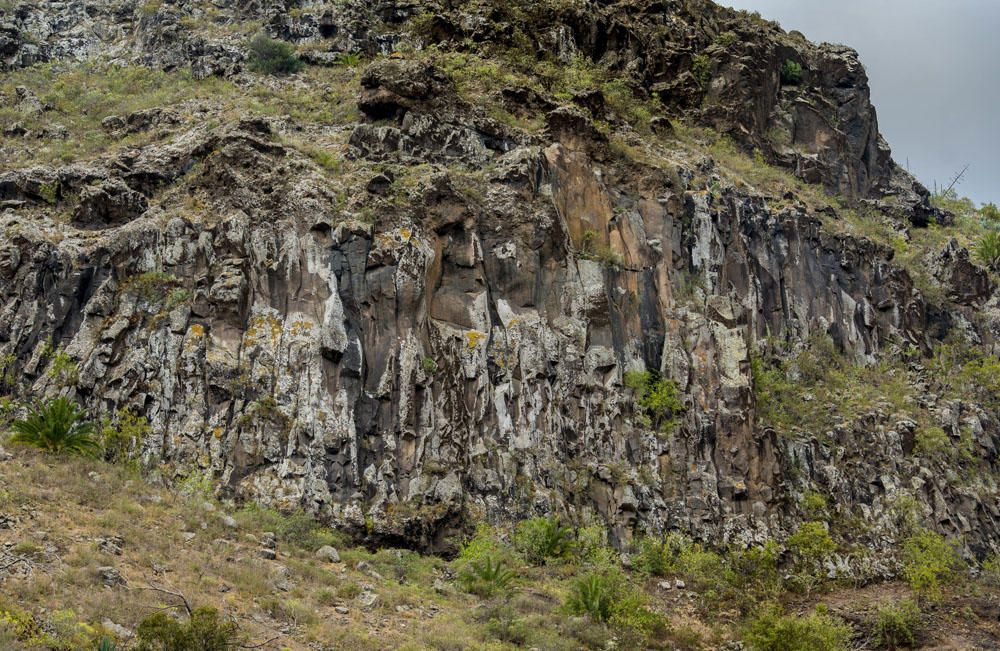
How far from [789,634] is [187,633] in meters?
15.0

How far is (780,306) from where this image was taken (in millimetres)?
35969

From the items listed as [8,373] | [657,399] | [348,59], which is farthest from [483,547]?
[348,59]

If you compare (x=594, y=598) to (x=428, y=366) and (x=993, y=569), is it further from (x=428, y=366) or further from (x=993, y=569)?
(x=993, y=569)

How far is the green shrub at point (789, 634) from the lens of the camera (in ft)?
66.7

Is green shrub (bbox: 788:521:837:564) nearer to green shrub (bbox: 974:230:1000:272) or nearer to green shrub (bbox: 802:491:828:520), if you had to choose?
green shrub (bbox: 802:491:828:520)

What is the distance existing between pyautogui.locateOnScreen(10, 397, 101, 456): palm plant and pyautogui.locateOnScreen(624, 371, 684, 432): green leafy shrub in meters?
17.1

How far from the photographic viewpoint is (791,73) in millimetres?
50688

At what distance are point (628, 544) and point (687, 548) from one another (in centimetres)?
187

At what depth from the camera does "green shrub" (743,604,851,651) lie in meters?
20.3

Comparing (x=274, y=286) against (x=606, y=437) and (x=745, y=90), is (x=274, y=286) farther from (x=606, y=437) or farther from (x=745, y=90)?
(x=745, y=90)

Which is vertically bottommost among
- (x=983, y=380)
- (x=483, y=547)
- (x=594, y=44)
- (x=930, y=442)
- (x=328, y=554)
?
(x=328, y=554)

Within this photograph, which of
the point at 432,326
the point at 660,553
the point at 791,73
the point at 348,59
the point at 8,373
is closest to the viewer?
the point at 8,373

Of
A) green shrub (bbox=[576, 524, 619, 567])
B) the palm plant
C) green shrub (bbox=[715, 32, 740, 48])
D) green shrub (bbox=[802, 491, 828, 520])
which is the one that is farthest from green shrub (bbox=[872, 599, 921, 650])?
green shrub (bbox=[715, 32, 740, 48])

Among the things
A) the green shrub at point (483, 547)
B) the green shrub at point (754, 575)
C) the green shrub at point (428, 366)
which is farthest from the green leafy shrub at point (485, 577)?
the green shrub at point (754, 575)
